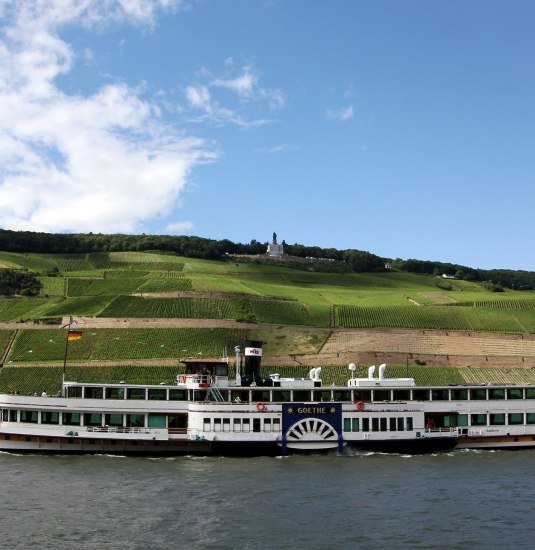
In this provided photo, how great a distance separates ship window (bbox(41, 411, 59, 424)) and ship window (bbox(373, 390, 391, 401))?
56.4 ft

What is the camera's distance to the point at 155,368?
225 feet

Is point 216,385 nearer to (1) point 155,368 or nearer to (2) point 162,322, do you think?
(1) point 155,368

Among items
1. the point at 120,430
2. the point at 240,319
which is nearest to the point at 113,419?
the point at 120,430

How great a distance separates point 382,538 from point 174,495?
9295 millimetres

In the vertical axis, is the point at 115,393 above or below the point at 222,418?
above

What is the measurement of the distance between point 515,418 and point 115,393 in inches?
890

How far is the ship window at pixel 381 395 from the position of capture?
42.4 m

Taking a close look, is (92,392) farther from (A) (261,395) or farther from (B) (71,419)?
(A) (261,395)

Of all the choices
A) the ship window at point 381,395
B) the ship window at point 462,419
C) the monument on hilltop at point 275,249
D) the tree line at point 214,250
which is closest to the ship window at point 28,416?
the ship window at point 381,395

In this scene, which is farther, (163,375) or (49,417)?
(163,375)

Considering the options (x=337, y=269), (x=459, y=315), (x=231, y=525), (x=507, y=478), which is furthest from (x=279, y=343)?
(x=337, y=269)

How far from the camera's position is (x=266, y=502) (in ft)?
96.9

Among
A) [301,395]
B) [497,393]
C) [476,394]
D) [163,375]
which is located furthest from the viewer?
[163,375]

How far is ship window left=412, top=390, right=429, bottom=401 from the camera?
43.0m
